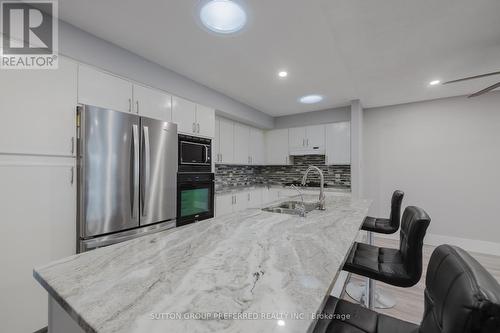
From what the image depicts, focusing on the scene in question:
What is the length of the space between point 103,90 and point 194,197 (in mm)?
1517

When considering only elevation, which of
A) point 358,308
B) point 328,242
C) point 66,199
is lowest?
point 358,308

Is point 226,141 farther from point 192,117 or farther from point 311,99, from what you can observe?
point 311,99

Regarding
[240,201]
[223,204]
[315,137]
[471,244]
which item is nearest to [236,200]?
[240,201]

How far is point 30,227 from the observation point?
5.29ft

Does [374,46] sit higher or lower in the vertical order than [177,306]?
higher

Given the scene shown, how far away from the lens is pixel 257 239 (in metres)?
1.17

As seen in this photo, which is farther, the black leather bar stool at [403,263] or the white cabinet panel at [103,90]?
the white cabinet panel at [103,90]

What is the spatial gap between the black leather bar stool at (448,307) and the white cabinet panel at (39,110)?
86.5 inches

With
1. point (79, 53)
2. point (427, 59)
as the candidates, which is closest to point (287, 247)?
point (79, 53)

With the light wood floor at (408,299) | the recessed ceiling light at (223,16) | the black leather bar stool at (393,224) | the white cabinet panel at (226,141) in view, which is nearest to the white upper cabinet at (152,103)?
the recessed ceiling light at (223,16)

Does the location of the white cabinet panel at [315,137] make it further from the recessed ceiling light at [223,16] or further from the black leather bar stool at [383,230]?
the recessed ceiling light at [223,16]

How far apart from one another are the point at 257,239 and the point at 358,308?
55 cm

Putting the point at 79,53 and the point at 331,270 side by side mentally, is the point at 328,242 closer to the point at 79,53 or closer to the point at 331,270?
the point at 331,270

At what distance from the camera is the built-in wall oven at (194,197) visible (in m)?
2.62
